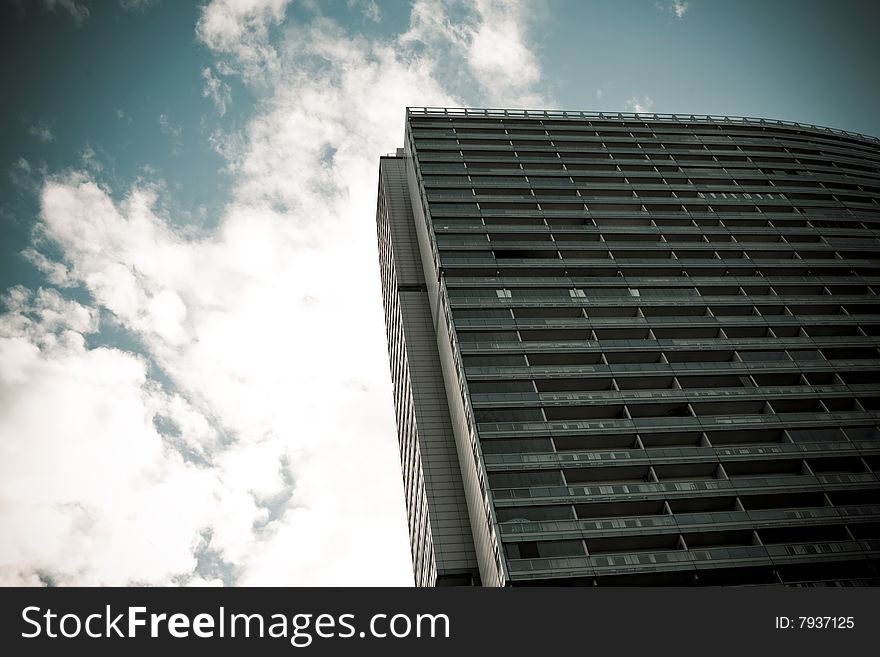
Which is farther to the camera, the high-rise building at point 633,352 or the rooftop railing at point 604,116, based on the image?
the rooftop railing at point 604,116

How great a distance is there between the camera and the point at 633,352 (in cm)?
6500

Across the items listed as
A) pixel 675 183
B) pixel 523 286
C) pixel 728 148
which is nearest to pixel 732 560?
pixel 523 286

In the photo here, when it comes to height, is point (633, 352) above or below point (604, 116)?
below

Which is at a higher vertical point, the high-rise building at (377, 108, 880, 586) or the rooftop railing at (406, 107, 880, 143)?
the rooftop railing at (406, 107, 880, 143)

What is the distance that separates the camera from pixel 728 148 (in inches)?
3784

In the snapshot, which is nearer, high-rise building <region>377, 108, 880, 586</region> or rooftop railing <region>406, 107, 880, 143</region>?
high-rise building <region>377, 108, 880, 586</region>

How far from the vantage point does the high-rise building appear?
53094 mm

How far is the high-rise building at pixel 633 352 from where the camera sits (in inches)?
2090

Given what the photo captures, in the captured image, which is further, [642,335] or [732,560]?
[642,335]

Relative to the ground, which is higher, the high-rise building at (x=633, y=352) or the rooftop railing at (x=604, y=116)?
the rooftop railing at (x=604, y=116)

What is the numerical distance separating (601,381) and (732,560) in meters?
17.4
